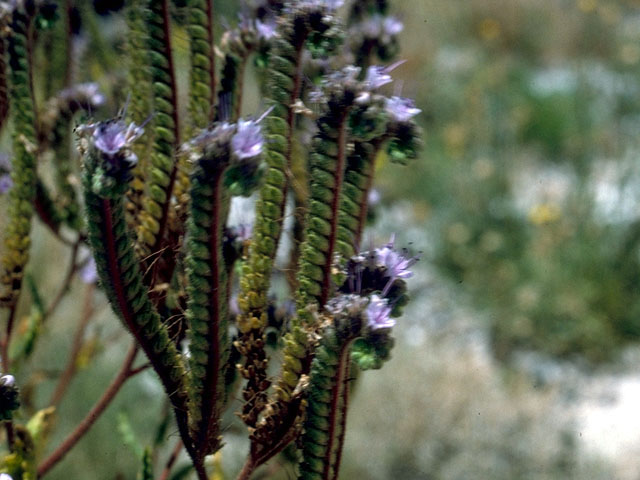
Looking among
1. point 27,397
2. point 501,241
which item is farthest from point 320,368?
point 501,241

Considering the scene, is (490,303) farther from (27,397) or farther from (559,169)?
(27,397)

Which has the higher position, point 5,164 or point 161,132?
point 5,164

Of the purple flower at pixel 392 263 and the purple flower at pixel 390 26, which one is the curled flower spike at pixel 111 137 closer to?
the purple flower at pixel 392 263

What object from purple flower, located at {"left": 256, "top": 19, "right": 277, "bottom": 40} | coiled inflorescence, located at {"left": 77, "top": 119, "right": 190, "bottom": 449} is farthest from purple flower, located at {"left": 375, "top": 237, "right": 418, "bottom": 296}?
purple flower, located at {"left": 256, "top": 19, "right": 277, "bottom": 40}

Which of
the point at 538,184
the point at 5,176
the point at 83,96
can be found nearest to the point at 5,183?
the point at 5,176

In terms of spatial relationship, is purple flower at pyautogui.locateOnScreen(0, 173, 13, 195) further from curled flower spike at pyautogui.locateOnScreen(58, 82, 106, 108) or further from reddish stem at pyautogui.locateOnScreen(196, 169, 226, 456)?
reddish stem at pyautogui.locateOnScreen(196, 169, 226, 456)

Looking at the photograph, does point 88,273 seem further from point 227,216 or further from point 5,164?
point 227,216
